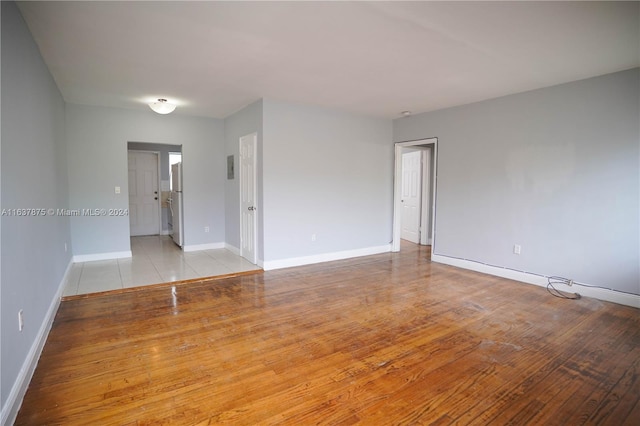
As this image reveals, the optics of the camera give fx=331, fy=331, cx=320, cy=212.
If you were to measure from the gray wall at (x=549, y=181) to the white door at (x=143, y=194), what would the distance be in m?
6.44

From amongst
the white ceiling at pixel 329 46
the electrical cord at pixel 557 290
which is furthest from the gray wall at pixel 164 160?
the electrical cord at pixel 557 290

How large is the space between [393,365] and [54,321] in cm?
304

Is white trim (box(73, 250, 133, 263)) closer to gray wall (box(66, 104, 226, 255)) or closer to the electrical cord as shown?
gray wall (box(66, 104, 226, 255))

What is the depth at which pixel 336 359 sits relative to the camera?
2449mm

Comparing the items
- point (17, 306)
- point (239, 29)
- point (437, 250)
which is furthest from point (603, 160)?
point (17, 306)

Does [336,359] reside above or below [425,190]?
below

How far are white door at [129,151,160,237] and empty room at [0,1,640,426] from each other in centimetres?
172

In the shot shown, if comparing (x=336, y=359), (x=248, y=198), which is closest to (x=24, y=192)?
(x=336, y=359)

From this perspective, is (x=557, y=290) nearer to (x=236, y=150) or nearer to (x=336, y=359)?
(x=336, y=359)

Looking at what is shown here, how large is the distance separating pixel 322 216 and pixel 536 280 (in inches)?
122

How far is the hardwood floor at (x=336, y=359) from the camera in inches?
74.8

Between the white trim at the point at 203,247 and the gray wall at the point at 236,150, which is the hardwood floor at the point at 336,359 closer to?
the gray wall at the point at 236,150

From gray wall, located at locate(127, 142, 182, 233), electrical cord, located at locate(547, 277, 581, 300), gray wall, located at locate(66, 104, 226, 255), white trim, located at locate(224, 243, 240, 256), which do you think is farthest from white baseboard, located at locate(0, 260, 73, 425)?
gray wall, located at locate(127, 142, 182, 233)

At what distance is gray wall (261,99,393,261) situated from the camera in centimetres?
487
